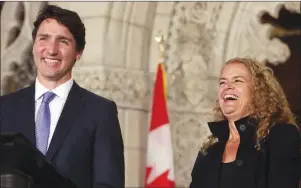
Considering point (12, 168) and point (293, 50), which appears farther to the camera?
point (293, 50)

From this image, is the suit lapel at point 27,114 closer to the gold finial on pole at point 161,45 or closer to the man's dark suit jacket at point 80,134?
the man's dark suit jacket at point 80,134

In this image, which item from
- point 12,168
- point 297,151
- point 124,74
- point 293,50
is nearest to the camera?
point 12,168

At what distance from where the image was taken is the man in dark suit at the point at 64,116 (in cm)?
192

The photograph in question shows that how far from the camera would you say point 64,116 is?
1963 millimetres

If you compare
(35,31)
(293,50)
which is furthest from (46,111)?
(293,50)

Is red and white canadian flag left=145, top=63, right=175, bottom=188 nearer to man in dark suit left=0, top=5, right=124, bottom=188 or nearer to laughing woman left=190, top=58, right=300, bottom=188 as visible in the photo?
laughing woman left=190, top=58, right=300, bottom=188

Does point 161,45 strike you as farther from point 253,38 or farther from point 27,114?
point 27,114

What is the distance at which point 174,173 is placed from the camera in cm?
445

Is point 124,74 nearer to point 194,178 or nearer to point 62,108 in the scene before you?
point 194,178

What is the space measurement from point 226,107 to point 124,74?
2.19m

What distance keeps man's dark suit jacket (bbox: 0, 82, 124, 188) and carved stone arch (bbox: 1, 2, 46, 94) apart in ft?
8.69

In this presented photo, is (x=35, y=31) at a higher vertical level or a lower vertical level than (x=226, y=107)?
higher

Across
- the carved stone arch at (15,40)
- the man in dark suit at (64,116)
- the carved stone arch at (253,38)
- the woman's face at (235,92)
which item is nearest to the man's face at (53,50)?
the man in dark suit at (64,116)

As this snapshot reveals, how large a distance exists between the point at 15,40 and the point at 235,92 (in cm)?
271
